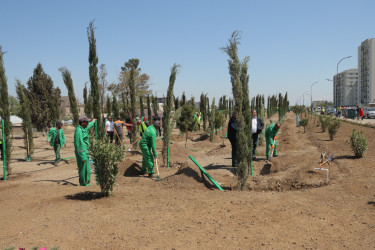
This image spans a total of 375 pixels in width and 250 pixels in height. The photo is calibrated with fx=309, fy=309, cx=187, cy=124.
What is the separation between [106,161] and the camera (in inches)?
217

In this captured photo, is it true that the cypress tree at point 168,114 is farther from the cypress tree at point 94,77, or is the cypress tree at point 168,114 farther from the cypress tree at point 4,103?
the cypress tree at point 4,103

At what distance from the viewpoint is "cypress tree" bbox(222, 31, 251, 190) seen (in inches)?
255

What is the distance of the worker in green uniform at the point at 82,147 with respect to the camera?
652 centimetres

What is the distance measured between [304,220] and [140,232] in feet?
7.72

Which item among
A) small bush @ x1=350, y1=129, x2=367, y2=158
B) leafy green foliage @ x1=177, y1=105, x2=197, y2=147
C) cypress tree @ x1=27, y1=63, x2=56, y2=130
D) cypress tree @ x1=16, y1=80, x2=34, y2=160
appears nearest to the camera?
small bush @ x1=350, y1=129, x2=367, y2=158

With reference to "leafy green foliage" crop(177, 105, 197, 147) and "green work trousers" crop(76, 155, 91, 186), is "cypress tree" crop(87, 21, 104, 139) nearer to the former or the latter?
"green work trousers" crop(76, 155, 91, 186)

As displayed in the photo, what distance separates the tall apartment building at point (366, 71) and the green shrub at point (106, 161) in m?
108

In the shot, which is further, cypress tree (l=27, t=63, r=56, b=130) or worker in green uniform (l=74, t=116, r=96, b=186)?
cypress tree (l=27, t=63, r=56, b=130)

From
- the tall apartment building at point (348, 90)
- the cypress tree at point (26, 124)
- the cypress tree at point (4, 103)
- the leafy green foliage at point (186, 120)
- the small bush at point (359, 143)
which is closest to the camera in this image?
the cypress tree at point (4, 103)

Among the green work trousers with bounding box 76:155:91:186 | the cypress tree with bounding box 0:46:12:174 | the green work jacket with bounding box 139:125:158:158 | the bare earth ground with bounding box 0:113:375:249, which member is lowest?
the bare earth ground with bounding box 0:113:375:249

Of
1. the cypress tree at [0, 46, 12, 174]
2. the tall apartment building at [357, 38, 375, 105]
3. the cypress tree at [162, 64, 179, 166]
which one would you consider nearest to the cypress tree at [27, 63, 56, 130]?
the cypress tree at [0, 46, 12, 174]

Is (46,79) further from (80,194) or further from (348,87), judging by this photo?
(348,87)

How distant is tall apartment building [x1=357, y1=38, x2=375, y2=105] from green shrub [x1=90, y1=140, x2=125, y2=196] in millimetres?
107519

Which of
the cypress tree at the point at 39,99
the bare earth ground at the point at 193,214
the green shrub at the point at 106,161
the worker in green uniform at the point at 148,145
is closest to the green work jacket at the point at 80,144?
the bare earth ground at the point at 193,214
